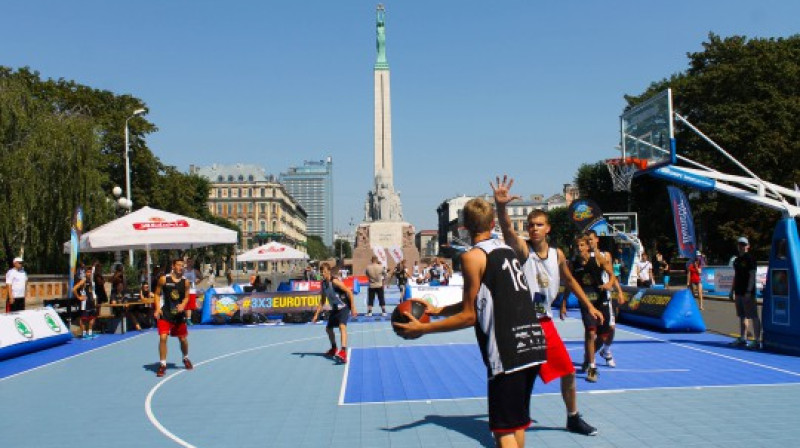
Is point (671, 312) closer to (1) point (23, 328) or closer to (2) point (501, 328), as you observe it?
(2) point (501, 328)

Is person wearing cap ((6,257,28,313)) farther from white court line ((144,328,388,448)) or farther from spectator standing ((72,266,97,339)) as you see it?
white court line ((144,328,388,448))

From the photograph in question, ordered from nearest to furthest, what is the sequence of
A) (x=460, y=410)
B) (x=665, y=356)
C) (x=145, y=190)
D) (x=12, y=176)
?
(x=460, y=410) < (x=665, y=356) < (x=12, y=176) < (x=145, y=190)

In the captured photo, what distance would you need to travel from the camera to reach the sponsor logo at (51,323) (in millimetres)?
16562

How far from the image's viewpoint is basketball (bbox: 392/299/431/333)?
457 cm

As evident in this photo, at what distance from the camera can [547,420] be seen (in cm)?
771

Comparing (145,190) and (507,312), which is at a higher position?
(145,190)

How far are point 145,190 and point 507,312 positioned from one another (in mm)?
51330

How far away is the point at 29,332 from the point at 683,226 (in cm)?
2435

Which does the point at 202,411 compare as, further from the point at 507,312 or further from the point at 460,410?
the point at 507,312

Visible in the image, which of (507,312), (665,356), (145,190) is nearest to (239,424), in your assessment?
(507,312)

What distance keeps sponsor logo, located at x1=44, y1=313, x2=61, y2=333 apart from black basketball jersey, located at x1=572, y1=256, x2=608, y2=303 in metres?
12.7

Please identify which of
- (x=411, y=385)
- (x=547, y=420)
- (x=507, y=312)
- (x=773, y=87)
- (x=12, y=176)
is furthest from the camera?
(x=773, y=87)

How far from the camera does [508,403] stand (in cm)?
417

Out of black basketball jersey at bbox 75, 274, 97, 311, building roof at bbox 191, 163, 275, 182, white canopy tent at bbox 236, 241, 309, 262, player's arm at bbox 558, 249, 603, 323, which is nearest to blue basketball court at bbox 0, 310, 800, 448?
player's arm at bbox 558, 249, 603, 323
